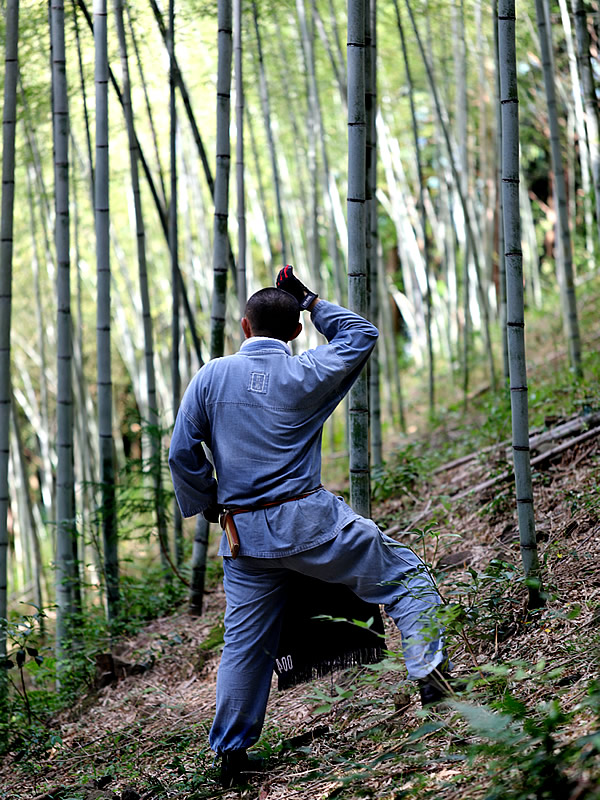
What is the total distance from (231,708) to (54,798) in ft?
2.14

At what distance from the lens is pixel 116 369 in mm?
14609

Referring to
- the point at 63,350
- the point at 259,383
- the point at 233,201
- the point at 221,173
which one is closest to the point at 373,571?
the point at 259,383

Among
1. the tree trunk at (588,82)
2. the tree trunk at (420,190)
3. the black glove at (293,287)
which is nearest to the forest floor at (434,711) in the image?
the black glove at (293,287)

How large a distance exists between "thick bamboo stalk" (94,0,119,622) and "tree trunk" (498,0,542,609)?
1.89m

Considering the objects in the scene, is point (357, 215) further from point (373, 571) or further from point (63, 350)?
point (63, 350)

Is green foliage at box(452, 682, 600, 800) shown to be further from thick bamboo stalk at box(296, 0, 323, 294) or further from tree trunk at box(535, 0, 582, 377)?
thick bamboo stalk at box(296, 0, 323, 294)

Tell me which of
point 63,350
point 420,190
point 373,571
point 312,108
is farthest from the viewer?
point 312,108

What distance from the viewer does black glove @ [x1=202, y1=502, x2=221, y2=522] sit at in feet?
7.18

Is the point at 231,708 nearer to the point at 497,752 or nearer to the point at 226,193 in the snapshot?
the point at 497,752

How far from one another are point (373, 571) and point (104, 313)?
2182 millimetres

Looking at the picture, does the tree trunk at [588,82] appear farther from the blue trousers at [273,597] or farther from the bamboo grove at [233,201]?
the blue trousers at [273,597]

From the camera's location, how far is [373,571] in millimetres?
2039

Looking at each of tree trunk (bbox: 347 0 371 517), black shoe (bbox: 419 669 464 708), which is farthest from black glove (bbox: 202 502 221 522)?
black shoe (bbox: 419 669 464 708)

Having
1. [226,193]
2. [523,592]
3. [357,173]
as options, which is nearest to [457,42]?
[226,193]
